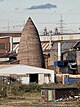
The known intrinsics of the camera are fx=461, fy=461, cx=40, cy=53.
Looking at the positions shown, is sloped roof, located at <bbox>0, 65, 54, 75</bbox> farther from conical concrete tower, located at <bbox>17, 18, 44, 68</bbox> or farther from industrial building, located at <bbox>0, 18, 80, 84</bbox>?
conical concrete tower, located at <bbox>17, 18, 44, 68</bbox>

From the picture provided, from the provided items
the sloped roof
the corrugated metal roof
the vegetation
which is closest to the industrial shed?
the sloped roof

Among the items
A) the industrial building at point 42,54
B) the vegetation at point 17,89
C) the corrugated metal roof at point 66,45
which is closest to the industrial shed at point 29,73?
the industrial building at point 42,54

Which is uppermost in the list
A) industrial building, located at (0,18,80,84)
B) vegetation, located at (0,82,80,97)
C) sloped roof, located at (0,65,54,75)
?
industrial building, located at (0,18,80,84)

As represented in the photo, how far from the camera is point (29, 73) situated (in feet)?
163

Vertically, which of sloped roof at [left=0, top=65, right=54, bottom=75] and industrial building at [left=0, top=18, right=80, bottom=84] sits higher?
industrial building at [left=0, top=18, right=80, bottom=84]

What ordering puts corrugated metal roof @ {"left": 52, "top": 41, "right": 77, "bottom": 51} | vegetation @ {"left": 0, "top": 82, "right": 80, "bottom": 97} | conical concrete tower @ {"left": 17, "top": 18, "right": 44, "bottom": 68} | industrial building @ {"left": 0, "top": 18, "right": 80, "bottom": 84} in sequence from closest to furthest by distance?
vegetation @ {"left": 0, "top": 82, "right": 80, "bottom": 97} → industrial building @ {"left": 0, "top": 18, "right": 80, "bottom": 84} → conical concrete tower @ {"left": 17, "top": 18, "right": 44, "bottom": 68} → corrugated metal roof @ {"left": 52, "top": 41, "right": 77, "bottom": 51}

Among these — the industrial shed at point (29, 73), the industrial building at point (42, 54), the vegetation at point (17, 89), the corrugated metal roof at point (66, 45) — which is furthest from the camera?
the corrugated metal roof at point (66, 45)

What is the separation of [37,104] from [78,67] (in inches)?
883

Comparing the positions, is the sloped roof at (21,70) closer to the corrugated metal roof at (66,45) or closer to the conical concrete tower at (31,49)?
the conical concrete tower at (31,49)

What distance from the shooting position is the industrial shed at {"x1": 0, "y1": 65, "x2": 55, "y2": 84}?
48688 mm

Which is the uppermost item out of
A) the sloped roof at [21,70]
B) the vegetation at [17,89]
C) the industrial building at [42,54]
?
the industrial building at [42,54]

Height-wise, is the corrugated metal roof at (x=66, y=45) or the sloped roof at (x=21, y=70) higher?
the corrugated metal roof at (x=66, y=45)

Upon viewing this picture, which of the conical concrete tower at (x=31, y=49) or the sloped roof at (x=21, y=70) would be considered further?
the conical concrete tower at (x=31, y=49)

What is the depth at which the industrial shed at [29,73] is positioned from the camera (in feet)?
160
